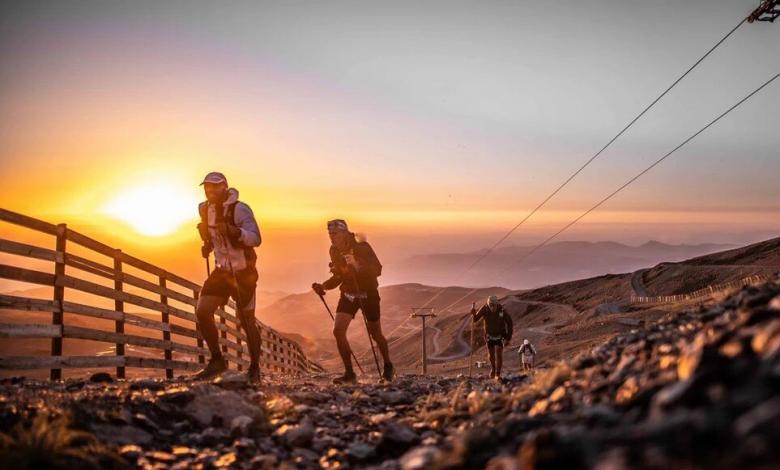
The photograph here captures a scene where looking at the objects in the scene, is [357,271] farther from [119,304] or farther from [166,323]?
[166,323]

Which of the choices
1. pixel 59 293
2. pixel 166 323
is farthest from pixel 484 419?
pixel 166 323

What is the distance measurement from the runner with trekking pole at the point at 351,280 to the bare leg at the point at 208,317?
2.41 metres

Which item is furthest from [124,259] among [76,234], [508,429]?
[508,429]

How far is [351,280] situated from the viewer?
431 inches

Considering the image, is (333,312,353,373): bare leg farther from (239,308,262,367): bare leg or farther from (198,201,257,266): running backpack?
(198,201,257,266): running backpack

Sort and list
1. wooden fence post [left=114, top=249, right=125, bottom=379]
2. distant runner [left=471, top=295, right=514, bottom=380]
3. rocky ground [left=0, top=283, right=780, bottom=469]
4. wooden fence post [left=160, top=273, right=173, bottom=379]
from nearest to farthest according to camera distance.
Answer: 1. rocky ground [left=0, top=283, right=780, bottom=469]
2. wooden fence post [left=114, top=249, right=125, bottom=379]
3. wooden fence post [left=160, top=273, right=173, bottom=379]
4. distant runner [left=471, top=295, right=514, bottom=380]

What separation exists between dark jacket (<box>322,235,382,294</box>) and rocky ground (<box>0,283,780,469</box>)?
270 centimetres

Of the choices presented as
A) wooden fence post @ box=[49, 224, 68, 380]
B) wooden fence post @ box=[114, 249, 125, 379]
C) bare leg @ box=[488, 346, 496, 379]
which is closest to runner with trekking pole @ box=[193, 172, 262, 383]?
wooden fence post @ box=[49, 224, 68, 380]

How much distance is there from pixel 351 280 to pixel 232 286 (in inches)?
98.3

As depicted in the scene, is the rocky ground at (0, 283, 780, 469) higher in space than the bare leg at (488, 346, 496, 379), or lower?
lower

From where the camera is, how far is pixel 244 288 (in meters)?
9.16

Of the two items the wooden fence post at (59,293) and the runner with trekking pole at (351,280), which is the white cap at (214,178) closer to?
the wooden fence post at (59,293)

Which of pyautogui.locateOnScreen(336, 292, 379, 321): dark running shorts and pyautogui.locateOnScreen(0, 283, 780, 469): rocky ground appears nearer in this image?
pyautogui.locateOnScreen(0, 283, 780, 469): rocky ground

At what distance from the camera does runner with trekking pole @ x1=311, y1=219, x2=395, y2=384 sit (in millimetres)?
10883
